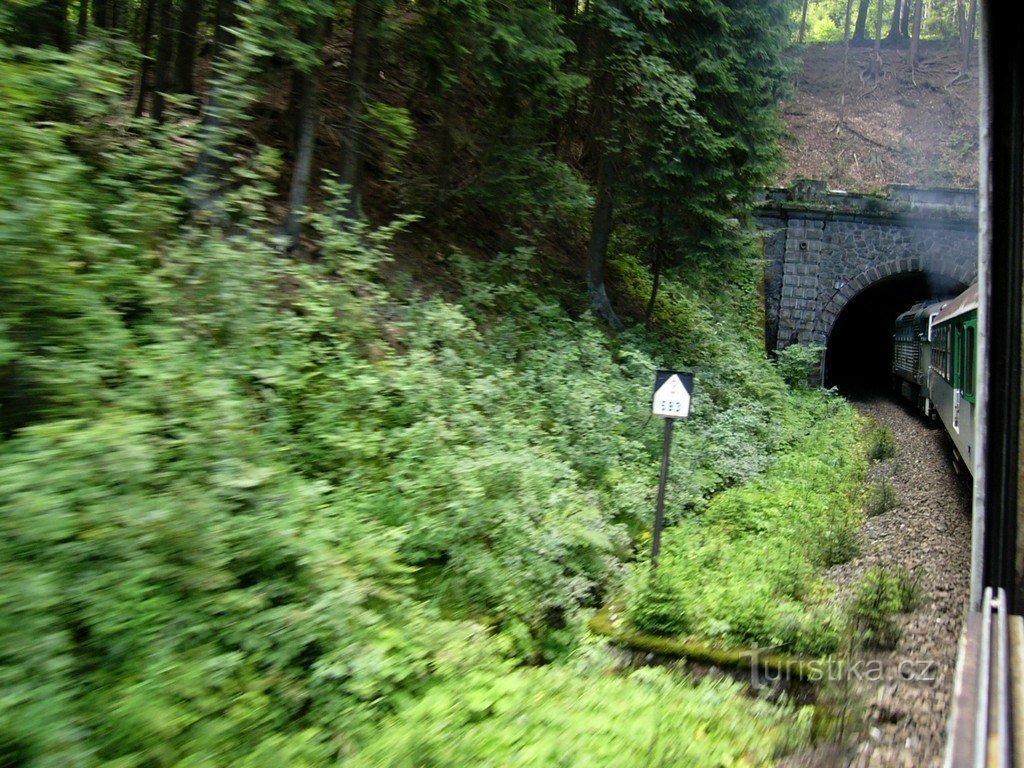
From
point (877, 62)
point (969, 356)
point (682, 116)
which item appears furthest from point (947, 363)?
point (877, 62)

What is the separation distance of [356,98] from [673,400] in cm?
586

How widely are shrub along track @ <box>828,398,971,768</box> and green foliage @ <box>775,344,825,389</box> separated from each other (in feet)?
24.4

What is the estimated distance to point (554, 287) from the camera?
1302cm

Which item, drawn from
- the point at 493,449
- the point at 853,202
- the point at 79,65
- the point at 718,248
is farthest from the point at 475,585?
the point at 853,202

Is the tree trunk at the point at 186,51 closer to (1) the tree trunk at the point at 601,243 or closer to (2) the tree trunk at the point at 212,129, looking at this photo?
(2) the tree trunk at the point at 212,129

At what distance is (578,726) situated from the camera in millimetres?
3521

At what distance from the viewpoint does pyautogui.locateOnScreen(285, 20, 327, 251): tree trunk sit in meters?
7.97

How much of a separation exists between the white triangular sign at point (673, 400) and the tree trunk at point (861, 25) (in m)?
50.6

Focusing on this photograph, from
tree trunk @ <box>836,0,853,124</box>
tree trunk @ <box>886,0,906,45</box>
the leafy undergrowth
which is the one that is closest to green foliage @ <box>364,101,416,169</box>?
the leafy undergrowth

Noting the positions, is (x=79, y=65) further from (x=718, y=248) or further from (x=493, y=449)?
(x=718, y=248)

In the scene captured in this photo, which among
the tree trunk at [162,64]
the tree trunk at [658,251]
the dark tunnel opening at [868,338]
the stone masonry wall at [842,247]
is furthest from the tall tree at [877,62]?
the tree trunk at [162,64]

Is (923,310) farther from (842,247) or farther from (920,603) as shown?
(920,603)

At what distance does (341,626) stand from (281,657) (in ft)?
1.30

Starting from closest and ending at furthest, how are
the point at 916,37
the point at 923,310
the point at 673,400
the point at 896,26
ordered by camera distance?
the point at 673,400, the point at 923,310, the point at 916,37, the point at 896,26
